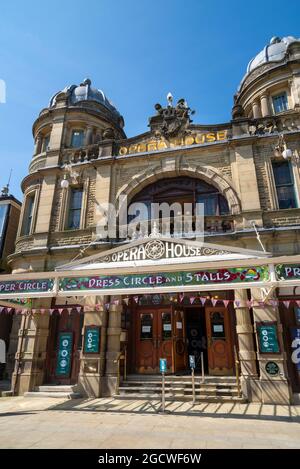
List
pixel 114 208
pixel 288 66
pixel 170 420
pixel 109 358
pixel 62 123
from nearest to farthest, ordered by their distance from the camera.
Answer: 1. pixel 170 420
2. pixel 109 358
3. pixel 114 208
4. pixel 288 66
5. pixel 62 123

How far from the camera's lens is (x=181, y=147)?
1406 centimetres

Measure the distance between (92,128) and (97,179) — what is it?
430cm

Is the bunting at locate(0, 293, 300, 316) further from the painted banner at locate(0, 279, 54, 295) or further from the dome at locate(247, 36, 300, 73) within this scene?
the dome at locate(247, 36, 300, 73)

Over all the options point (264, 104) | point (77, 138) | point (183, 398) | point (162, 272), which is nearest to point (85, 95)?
point (77, 138)

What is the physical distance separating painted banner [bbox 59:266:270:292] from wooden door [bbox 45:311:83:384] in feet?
14.7

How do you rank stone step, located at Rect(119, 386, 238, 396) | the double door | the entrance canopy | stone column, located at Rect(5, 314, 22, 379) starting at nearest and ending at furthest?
the entrance canopy, stone step, located at Rect(119, 386, 238, 396), the double door, stone column, located at Rect(5, 314, 22, 379)

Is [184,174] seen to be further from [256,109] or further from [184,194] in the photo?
[256,109]

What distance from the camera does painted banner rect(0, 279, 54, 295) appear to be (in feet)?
30.8

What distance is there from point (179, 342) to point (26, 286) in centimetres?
664

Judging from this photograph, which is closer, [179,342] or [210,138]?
[179,342]

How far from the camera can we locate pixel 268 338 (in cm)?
1016

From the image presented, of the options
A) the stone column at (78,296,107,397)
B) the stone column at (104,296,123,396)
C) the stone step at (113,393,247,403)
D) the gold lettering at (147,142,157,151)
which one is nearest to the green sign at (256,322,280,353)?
the stone step at (113,393,247,403)

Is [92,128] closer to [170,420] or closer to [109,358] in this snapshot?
[109,358]
